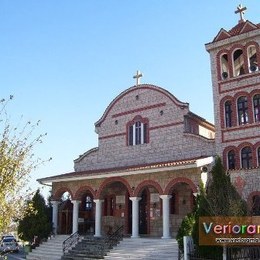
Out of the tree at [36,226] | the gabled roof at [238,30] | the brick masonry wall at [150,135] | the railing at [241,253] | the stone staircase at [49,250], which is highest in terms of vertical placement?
the gabled roof at [238,30]

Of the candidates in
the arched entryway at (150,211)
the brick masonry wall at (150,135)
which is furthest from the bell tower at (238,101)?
the arched entryway at (150,211)

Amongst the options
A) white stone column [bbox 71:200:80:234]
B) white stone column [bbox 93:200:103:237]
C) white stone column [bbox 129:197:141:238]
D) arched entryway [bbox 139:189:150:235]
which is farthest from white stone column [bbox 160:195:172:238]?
white stone column [bbox 71:200:80:234]

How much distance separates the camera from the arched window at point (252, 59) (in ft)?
73.3

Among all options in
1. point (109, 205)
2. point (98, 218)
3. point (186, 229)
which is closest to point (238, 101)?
point (186, 229)

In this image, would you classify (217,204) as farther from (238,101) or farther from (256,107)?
(238,101)

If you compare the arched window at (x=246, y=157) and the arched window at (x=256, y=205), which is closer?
the arched window at (x=256, y=205)

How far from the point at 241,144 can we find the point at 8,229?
15.8 meters

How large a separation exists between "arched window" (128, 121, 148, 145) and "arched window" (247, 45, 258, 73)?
26.4 feet

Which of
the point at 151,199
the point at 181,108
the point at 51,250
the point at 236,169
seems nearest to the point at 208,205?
the point at 236,169

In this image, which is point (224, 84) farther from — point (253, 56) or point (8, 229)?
point (8, 229)

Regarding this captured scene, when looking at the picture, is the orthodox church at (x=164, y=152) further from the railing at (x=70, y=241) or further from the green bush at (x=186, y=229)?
the green bush at (x=186, y=229)

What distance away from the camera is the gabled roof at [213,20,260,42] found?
74.3 feet

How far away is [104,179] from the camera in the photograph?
24.4m

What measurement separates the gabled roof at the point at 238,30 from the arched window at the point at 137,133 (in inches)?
300
